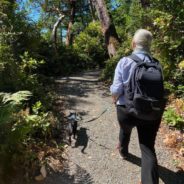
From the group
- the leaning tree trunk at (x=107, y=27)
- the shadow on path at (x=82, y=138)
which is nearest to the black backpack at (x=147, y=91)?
the shadow on path at (x=82, y=138)

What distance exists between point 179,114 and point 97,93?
308 centimetres

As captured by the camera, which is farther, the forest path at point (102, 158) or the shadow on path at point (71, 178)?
the forest path at point (102, 158)

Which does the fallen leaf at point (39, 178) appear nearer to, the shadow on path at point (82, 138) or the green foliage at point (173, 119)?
the shadow on path at point (82, 138)

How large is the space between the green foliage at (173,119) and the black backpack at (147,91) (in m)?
2.55

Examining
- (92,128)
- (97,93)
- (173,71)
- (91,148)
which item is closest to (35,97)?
(92,128)

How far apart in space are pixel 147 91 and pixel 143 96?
0.08 m

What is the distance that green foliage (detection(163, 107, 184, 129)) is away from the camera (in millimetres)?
6424

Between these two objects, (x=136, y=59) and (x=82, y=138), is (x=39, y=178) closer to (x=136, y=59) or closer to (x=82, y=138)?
(x=82, y=138)

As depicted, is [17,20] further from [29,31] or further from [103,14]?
[103,14]

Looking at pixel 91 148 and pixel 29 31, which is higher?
pixel 29 31

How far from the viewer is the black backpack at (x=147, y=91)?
12.8 feet

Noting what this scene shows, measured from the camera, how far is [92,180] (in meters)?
4.79

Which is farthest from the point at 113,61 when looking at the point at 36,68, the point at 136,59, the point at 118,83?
the point at 136,59

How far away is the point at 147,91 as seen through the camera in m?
3.93
